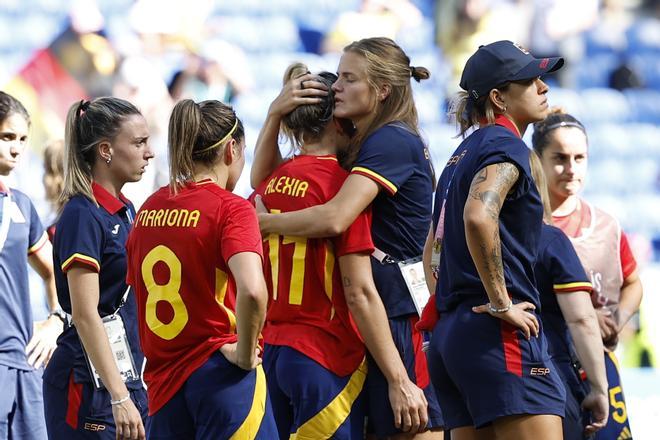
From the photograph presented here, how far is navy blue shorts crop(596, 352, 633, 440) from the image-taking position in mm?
4309

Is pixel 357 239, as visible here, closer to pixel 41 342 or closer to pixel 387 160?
pixel 387 160

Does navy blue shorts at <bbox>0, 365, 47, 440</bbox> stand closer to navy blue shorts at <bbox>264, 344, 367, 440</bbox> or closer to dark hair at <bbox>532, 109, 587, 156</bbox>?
navy blue shorts at <bbox>264, 344, 367, 440</bbox>

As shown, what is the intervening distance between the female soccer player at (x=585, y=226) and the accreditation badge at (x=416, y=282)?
3.61 ft

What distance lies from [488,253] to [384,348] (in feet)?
1.73

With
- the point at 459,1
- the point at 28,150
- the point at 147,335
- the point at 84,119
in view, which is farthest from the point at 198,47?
the point at 147,335

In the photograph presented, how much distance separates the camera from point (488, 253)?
10.3ft

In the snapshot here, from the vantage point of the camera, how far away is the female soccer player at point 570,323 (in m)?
3.84

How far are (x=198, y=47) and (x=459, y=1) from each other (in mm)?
2323

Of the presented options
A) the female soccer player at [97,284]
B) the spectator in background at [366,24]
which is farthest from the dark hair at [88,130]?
the spectator in background at [366,24]

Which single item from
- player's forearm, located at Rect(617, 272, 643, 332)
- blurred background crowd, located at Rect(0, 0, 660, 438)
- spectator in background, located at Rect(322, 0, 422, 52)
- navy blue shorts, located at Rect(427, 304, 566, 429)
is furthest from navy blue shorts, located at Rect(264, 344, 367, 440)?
spectator in background, located at Rect(322, 0, 422, 52)

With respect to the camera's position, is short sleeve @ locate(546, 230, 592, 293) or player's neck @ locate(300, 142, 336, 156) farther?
short sleeve @ locate(546, 230, 592, 293)

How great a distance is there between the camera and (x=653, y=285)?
9.16m

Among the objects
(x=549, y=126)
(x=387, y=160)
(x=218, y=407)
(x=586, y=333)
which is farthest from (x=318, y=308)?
(x=549, y=126)

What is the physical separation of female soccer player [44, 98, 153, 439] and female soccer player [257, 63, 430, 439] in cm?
46
